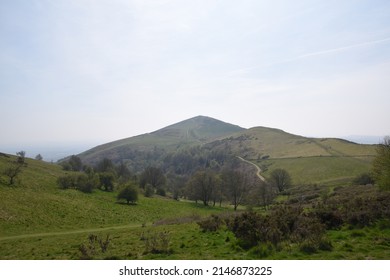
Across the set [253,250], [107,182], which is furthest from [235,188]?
[253,250]

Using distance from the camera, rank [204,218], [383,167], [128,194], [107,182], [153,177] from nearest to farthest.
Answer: [204,218]
[383,167]
[128,194]
[107,182]
[153,177]

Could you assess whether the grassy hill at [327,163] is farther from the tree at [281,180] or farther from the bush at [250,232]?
the bush at [250,232]

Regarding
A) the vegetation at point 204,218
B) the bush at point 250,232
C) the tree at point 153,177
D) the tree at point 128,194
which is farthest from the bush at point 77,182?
the bush at point 250,232

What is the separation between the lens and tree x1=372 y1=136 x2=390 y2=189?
3290 cm

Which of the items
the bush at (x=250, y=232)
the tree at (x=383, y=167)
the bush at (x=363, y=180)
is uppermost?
the tree at (x=383, y=167)

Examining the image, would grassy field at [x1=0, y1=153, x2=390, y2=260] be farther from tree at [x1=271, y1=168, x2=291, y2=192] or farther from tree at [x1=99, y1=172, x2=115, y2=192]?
tree at [x1=271, y1=168, x2=291, y2=192]

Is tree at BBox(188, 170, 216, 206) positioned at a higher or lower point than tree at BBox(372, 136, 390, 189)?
lower

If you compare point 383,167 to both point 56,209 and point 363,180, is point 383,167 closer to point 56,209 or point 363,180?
point 363,180

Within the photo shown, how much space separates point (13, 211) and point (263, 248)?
38.1 m

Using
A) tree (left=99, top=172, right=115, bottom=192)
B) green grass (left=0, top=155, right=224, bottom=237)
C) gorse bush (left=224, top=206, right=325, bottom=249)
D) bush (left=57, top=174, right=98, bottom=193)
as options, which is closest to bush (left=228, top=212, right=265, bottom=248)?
gorse bush (left=224, top=206, right=325, bottom=249)

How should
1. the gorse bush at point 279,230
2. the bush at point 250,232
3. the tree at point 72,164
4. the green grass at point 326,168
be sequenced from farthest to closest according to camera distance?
the tree at point 72,164 < the green grass at point 326,168 < the bush at point 250,232 < the gorse bush at point 279,230

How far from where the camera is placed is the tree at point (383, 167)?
108ft

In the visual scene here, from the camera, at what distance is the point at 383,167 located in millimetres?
35625
